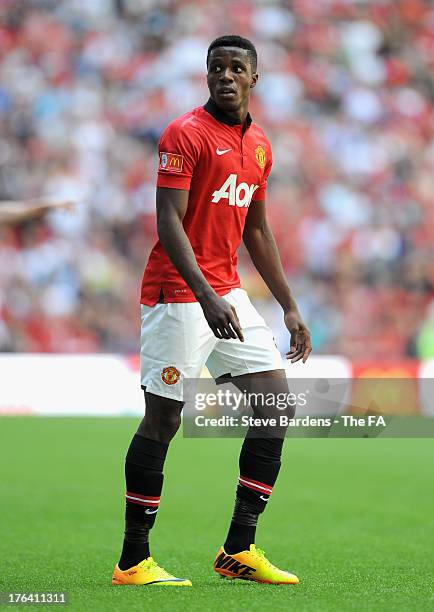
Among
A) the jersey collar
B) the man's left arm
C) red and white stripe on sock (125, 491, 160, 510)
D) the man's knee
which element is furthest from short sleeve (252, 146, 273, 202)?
red and white stripe on sock (125, 491, 160, 510)

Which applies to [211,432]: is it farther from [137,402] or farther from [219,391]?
[137,402]

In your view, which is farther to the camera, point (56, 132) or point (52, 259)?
point (56, 132)

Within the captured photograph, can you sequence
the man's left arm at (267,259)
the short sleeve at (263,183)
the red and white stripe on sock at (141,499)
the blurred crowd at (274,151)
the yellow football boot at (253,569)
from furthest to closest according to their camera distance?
the blurred crowd at (274,151) < the man's left arm at (267,259) < the short sleeve at (263,183) < the yellow football boot at (253,569) < the red and white stripe on sock at (141,499)

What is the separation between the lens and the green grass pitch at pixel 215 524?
4.86 m

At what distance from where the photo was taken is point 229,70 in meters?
5.17

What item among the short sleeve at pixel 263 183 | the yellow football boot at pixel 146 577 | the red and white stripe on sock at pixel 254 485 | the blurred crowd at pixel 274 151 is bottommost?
the yellow football boot at pixel 146 577

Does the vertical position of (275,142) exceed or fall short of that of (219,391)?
it exceeds it

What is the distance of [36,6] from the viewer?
21078 millimetres

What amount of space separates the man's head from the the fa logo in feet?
1.13

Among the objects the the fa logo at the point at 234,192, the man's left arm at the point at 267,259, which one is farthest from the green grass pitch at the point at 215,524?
the the fa logo at the point at 234,192

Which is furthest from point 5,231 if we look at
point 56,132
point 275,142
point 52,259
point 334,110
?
point 334,110

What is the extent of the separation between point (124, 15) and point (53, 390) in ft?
27.2

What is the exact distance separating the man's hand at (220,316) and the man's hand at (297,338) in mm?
695

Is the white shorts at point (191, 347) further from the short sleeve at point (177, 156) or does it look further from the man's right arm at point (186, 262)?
the short sleeve at point (177, 156)
